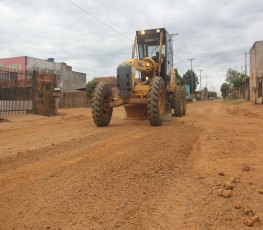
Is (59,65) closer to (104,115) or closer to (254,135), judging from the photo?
(104,115)

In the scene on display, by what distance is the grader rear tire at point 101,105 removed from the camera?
11648 millimetres

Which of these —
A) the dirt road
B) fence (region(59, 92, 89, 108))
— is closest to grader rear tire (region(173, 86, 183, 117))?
the dirt road

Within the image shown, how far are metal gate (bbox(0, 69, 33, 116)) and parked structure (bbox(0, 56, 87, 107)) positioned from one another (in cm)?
832

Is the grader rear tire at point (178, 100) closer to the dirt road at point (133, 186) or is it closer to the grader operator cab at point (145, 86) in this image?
the grader operator cab at point (145, 86)

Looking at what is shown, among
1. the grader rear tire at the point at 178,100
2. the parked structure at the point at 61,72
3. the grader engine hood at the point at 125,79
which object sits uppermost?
the parked structure at the point at 61,72

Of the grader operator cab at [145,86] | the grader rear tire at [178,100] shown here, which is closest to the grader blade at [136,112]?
the grader operator cab at [145,86]

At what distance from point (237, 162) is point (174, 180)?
5.12 ft

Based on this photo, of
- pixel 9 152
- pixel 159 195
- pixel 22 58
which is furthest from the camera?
pixel 22 58

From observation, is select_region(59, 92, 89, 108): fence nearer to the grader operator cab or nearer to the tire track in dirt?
the grader operator cab

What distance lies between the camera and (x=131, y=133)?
9.65m

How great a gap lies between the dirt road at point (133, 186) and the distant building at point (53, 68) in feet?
120

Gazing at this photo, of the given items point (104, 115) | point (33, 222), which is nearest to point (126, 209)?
point (33, 222)

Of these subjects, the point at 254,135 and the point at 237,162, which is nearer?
the point at 237,162

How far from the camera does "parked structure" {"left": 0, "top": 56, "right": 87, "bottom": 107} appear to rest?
128 ft
